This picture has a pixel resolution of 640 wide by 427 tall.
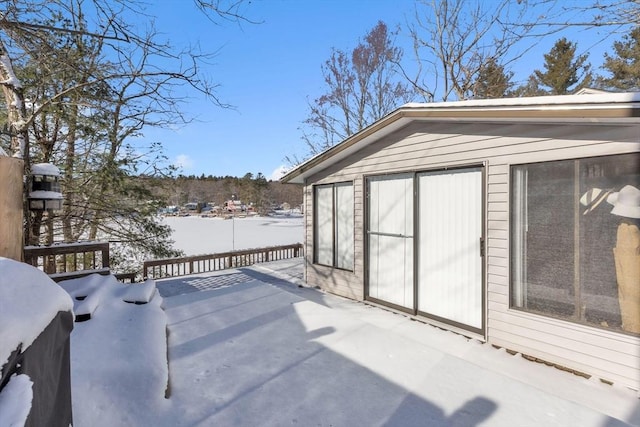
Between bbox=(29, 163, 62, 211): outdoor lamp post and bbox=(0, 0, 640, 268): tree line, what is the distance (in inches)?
22.4

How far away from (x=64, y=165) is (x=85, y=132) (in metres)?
0.92

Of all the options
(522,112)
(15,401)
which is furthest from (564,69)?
(15,401)

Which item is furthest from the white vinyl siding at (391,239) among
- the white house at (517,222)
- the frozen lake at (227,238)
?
A: the frozen lake at (227,238)

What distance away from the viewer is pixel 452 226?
156 inches

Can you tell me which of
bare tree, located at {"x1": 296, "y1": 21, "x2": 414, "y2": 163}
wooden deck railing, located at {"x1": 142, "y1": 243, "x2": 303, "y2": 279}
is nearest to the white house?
wooden deck railing, located at {"x1": 142, "y1": 243, "x2": 303, "y2": 279}

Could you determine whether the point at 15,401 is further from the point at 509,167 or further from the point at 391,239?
the point at 391,239

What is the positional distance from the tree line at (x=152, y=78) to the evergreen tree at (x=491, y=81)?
0.14 ft

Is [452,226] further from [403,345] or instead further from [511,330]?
[403,345]

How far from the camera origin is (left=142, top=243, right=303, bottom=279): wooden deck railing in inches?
291

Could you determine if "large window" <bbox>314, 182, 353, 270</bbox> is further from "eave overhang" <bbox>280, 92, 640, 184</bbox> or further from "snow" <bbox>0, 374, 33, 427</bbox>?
"snow" <bbox>0, 374, 33, 427</bbox>

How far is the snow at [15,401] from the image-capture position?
2.45ft

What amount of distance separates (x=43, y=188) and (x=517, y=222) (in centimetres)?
617

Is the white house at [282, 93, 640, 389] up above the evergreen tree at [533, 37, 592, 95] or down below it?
below

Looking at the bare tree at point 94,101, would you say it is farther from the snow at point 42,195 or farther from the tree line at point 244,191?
the tree line at point 244,191
